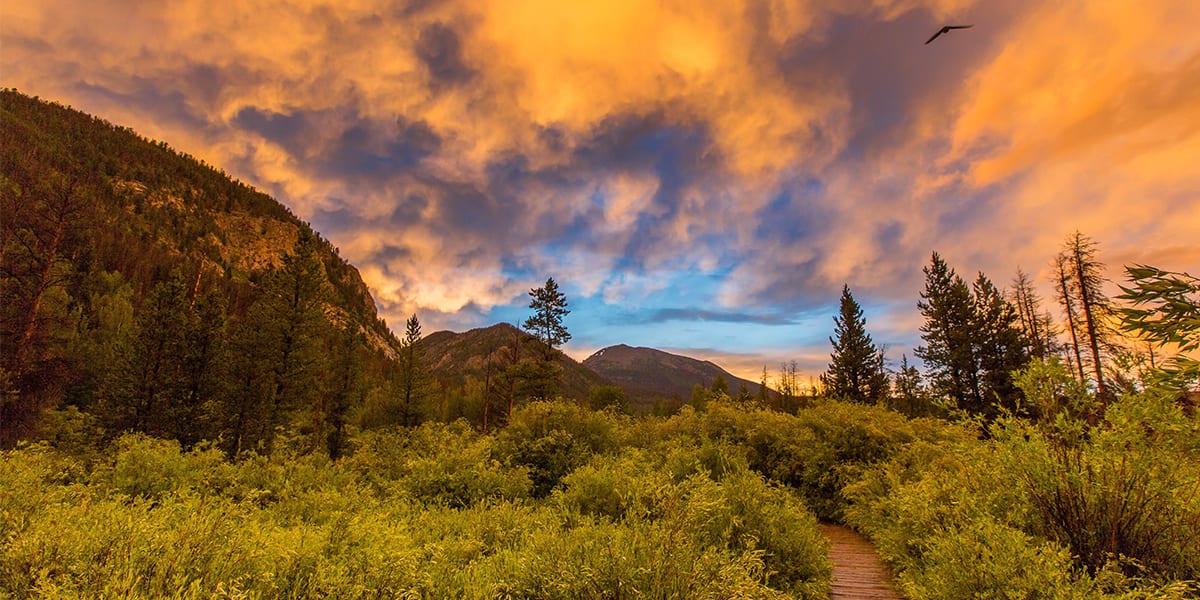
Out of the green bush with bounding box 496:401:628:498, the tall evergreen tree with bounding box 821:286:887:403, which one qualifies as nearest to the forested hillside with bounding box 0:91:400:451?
the green bush with bounding box 496:401:628:498

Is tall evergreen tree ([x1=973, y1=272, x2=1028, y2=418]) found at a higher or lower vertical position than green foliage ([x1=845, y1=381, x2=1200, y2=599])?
higher

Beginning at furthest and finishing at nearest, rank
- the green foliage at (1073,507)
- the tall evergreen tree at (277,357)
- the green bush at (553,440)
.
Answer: the tall evergreen tree at (277,357)
the green bush at (553,440)
the green foliage at (1073,507)

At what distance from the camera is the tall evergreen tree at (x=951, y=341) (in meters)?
31.0

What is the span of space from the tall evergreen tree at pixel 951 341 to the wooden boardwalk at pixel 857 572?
21050mm

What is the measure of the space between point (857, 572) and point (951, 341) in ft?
91.2

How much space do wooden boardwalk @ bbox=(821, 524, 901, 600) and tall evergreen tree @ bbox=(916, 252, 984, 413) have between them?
21.0 m

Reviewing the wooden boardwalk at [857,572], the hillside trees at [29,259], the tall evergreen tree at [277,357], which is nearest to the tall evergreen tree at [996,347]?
the wooden boardwalk at [857,572]

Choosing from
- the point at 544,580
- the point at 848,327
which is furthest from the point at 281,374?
the point at 848,327

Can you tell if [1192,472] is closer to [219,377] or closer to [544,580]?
[544,580]

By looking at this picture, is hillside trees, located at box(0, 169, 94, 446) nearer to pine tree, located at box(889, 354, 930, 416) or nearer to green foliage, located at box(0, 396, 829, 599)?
green foliage, located at box(0, 396, 829, 599)

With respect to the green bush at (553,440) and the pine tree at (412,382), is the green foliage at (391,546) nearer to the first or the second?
the green bush at (553,440)

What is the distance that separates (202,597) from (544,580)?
3.40 m

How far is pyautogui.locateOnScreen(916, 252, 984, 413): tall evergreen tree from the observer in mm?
31031

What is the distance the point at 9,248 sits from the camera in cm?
2138
